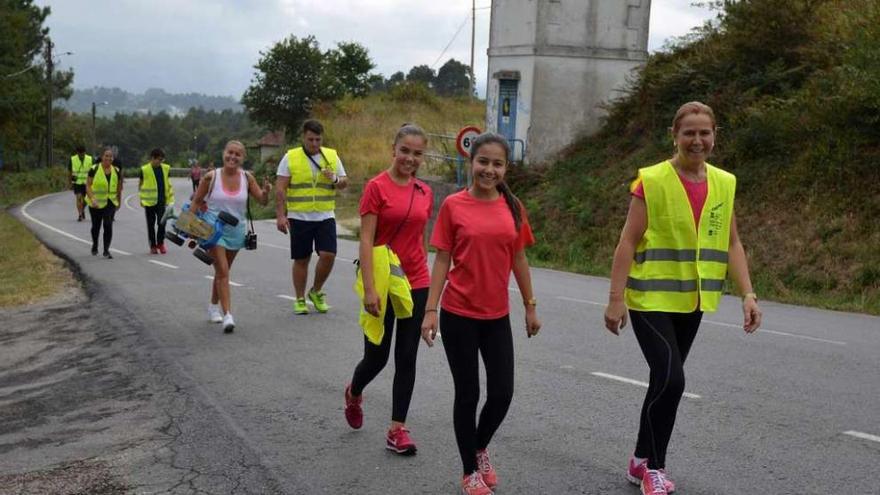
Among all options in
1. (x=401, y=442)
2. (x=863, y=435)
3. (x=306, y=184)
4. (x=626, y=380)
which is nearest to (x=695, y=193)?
(x=401, y=442)

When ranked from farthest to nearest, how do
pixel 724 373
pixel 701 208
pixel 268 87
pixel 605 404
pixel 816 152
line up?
1. pixel 268 87
2. pixel 816 152
3. pixel 724 373
4. pixel 605 404
5. pixel 701 208

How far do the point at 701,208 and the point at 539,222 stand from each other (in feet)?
61.0

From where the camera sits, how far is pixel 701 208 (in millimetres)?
4977

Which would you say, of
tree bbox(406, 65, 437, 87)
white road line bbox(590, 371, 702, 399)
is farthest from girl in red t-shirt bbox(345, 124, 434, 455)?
tree bbox(406, 65, 437, 87)

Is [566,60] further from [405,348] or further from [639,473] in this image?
[639,473]

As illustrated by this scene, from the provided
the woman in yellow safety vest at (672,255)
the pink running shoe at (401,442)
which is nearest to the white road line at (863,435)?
the woman in yellow safety vest at (672,255)

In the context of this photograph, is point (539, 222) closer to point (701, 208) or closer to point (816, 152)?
point (816, 152)

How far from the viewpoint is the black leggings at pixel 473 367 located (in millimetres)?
5109

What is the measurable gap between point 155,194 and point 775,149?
38.5 feet

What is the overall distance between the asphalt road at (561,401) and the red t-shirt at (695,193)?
4.88 feet

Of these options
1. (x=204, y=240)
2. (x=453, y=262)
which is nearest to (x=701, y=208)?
(x=453, y=262)

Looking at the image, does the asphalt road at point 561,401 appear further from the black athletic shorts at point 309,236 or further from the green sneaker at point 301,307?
the black athletic shorts at point 309,236

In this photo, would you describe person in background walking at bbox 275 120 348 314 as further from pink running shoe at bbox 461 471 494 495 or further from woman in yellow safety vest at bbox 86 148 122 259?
woman in yellow safety vest at bbox 86 148 122 259

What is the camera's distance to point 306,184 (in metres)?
10.5
